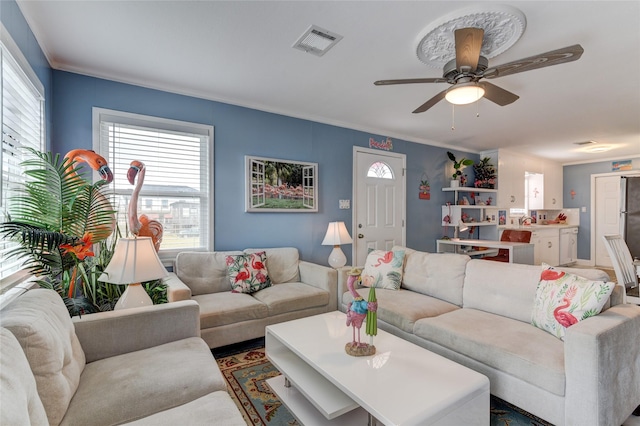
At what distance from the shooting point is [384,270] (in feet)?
9.95

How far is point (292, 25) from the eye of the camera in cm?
204

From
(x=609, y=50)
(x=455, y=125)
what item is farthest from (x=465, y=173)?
(x=609, y=50)

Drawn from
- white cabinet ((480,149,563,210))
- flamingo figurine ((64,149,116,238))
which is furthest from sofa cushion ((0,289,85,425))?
white cabinet ((480,149,563,210))

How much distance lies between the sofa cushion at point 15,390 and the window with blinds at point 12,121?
94 cm

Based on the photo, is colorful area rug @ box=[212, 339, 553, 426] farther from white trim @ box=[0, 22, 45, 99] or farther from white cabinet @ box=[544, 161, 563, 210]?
white cabinet @ box=[544, 161, 563, 210]

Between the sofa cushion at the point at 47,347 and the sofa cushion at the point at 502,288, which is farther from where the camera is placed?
the sofa cushion at the point at 502,288

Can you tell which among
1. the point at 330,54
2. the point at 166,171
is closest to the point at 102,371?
the point at 166,171

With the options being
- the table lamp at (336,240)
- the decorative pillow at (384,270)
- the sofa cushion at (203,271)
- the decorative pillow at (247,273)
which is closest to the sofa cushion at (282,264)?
the decorative pillow at (247,273)

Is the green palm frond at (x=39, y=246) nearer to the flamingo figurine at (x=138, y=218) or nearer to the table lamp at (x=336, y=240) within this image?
the flamingo figurine at (x=138, y=218)

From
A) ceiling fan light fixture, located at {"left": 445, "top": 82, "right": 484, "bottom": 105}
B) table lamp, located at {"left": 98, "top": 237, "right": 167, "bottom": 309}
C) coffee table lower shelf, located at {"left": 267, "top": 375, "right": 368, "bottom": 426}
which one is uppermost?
ceiling fan light fixture, located at {"left": 445, "top": 82, "right": 484, "bottom": 105}

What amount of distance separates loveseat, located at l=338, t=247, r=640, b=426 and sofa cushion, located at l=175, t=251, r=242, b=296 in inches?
60.6

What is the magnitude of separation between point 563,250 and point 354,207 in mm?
5410

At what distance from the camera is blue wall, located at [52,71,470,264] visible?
268 cm

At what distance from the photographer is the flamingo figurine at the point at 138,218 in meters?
2.46
